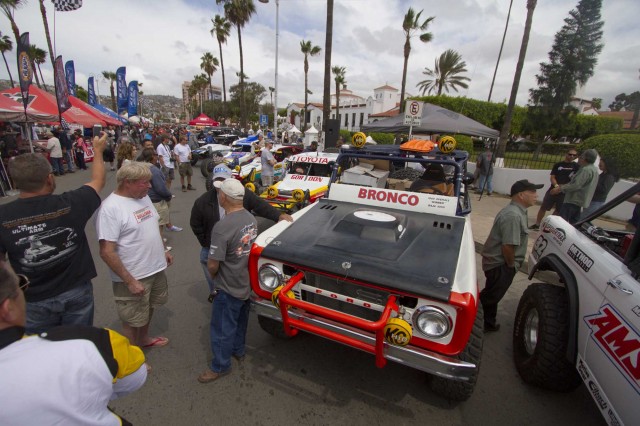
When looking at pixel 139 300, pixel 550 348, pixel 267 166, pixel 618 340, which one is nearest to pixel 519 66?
pixel 267 166

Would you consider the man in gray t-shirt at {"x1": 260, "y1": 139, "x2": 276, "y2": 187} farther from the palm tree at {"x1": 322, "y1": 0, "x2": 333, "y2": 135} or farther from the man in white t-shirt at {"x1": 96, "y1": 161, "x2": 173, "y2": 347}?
the man in white t-shirt at {"x1": 96, "y1": 161, "x2": 173, "y2": 347}

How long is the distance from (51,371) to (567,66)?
42.3m

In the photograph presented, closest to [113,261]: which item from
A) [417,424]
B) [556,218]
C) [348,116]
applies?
[417,424]

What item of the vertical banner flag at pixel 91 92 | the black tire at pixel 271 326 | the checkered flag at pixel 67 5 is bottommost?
the black tire at pixel 271 326

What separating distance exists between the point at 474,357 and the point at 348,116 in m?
67.8

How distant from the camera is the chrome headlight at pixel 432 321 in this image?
2135 mm

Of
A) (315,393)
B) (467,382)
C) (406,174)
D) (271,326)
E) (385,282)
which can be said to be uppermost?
(406,174)

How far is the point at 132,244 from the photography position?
259 cm

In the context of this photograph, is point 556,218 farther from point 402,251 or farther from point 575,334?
point 402,251

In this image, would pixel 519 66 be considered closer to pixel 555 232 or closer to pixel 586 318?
pixel 555 232

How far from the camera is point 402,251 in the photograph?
103 inches

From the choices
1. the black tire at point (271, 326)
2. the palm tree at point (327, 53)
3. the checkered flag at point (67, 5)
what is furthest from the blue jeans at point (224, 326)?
the palm tree at point (327, 53)

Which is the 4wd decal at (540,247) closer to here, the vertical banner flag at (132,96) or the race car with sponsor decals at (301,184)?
the race car with sponsor decals at (301,184)

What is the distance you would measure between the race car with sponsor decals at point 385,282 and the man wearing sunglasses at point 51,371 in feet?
4.24
